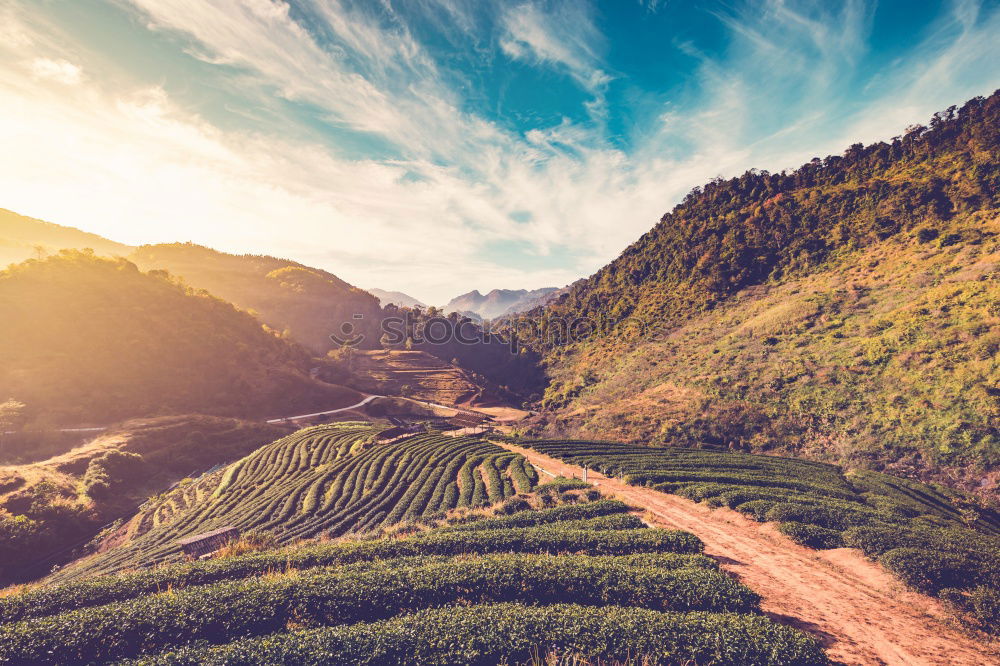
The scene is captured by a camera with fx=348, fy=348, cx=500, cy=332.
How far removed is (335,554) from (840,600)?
905 inches

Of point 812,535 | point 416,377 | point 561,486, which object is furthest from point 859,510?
point 416,377

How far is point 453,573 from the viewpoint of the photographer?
14.0m

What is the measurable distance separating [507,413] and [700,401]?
5939 centimetres

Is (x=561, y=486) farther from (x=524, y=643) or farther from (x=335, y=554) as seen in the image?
(x=524, y=643)

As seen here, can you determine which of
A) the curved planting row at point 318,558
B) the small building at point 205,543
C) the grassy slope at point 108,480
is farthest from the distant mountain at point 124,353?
the curved planting row at point 318,558

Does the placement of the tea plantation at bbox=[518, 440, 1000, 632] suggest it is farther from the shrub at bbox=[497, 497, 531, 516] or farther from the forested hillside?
the shrub at bbox=[497, 497, 531, 516]

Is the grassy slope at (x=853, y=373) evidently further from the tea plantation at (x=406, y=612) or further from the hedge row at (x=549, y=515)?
the tea plantation at (x=406, y=612)

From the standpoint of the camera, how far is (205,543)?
25.7m

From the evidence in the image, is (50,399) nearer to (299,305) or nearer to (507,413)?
(507,413)

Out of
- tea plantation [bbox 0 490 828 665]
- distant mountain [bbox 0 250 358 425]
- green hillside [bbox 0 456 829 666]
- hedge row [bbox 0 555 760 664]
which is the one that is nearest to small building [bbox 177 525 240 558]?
green hillside [bbox 0 456 829 666]

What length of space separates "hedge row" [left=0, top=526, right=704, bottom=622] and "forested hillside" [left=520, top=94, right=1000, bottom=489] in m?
34.8

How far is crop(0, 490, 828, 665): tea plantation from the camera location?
400 inches

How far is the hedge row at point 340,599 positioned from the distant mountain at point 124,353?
76.2 m

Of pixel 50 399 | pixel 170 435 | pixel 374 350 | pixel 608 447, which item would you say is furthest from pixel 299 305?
pixel 608 447
